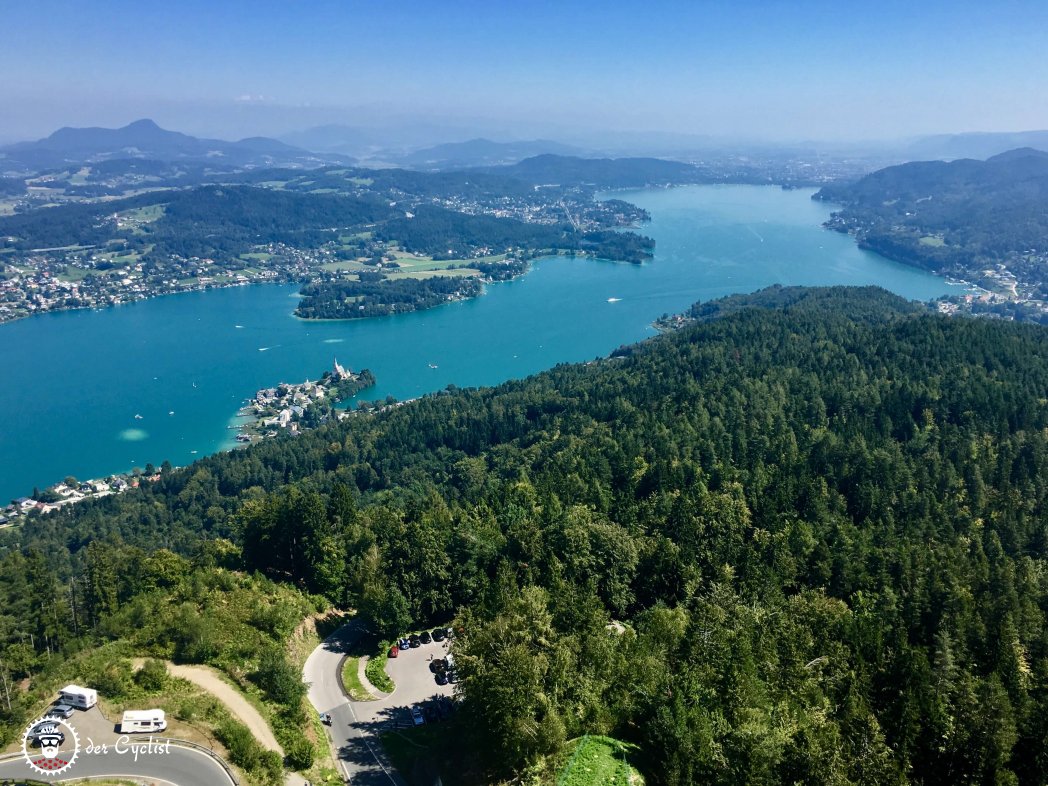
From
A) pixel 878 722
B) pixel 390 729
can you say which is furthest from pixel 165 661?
pixel 878 722

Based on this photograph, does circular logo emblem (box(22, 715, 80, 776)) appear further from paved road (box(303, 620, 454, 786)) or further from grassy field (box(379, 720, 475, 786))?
grassy field (box(379, 720, 475, 786))

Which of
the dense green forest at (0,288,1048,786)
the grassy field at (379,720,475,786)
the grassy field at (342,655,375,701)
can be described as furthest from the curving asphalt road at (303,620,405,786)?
the dense green forest at (0,288,1048,786)

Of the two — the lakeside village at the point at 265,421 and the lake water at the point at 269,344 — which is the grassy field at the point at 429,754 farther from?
the lake water at the point at 269,344

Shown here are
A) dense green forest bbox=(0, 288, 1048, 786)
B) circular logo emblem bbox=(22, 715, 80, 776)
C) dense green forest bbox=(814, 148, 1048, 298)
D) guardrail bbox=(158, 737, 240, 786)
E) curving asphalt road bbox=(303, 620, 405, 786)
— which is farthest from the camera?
dense green forest bbox=(814, 148, 1048, 298)

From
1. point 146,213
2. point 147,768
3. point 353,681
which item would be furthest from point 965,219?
point 146,213

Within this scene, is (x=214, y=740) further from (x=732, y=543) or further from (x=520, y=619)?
(x=732, y=543)

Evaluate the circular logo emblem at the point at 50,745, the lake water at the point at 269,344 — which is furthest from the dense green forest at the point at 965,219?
the circular logo emblem at the point at 50,745
